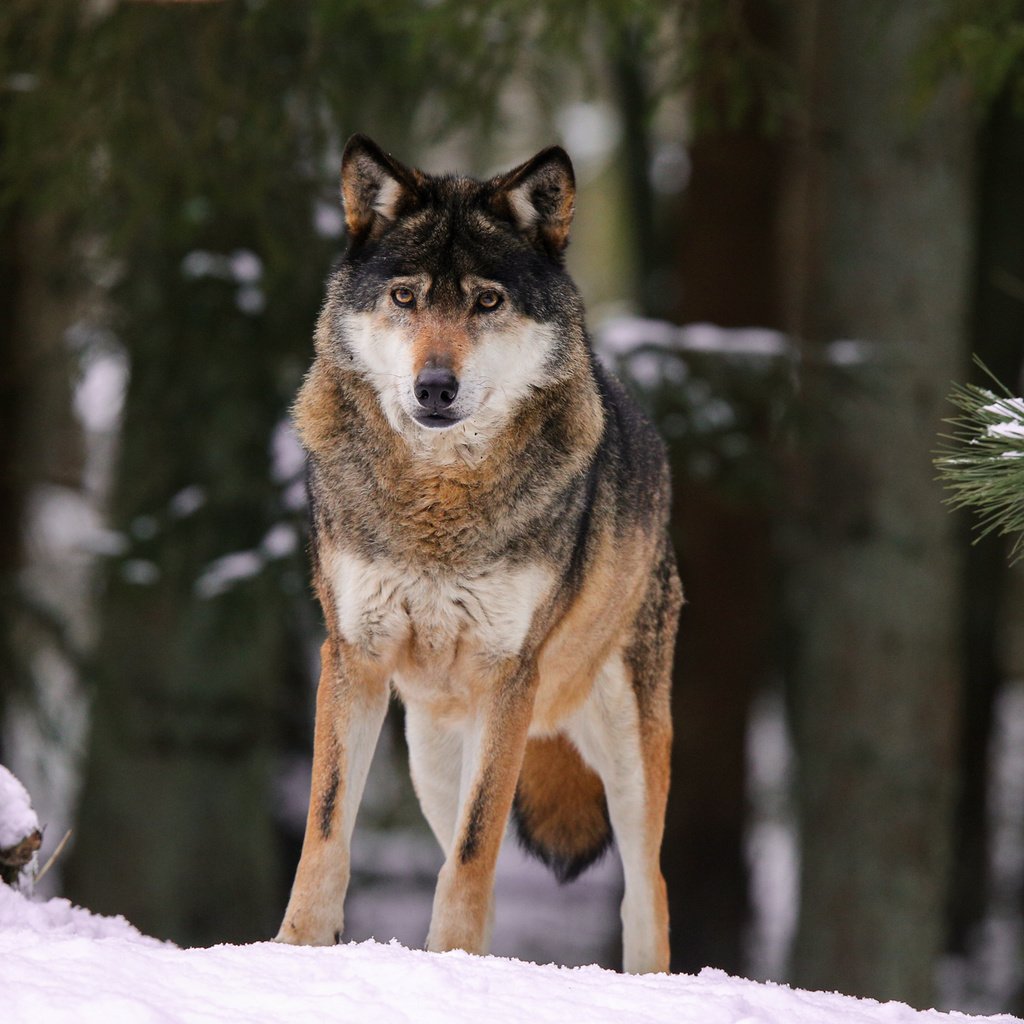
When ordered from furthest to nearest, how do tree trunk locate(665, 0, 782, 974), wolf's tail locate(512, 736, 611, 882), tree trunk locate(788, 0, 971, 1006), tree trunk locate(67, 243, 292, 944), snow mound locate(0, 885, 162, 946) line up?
tree trunk locate(665, 0, 782, 974)
tree trunk locate(67, 243, 292, 944)
tree trunk locate(788, 0, 971, 1006)
wolf's tail locate(512, 736, 611, 882)
snow mound locate(0, 885, 162, 946)

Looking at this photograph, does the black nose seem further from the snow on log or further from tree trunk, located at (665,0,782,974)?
tree trunk, located at (665,0,782,974)

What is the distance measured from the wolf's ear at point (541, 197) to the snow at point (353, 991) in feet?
7.50

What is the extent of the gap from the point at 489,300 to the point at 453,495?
1.97 ft

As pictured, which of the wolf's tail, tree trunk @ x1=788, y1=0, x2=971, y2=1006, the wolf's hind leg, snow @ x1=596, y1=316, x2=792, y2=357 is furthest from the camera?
tree trunk @ x1=788, y1=0, x2=971, y2=1006

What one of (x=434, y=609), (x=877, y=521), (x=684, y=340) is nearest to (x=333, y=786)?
(x=434, y=609)

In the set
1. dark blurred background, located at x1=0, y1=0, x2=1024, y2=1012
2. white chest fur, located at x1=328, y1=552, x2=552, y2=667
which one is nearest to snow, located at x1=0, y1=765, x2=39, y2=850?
white chest fur, located at x1=328, y1=552, x2=552, y2=667

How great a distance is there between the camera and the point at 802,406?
9.48m

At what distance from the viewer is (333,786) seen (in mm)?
4656

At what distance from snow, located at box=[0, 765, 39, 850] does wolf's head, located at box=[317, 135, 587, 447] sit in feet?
5.27

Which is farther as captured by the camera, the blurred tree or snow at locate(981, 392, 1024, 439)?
the blurred tree

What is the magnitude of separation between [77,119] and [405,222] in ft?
14.9

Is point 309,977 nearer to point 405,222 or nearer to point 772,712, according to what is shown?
point 405,222

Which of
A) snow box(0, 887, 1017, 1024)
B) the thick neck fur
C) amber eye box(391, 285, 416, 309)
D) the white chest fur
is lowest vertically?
snow box(0, 887, 1017, 1024)

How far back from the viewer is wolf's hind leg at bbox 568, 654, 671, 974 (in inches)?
211
